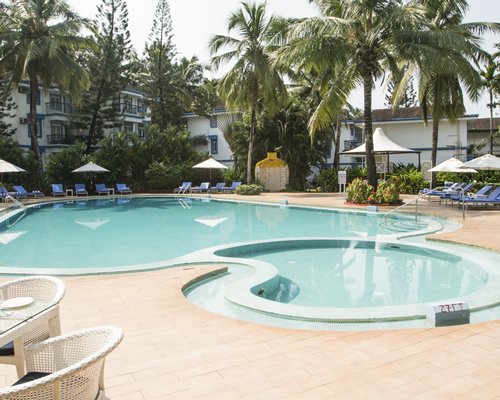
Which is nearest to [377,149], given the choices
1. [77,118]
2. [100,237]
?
[100,237]

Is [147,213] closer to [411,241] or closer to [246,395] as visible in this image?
[411,241]

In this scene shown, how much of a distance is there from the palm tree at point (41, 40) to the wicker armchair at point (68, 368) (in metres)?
23.6

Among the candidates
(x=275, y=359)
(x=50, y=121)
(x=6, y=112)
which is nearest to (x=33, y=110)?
(x=6, y=112)

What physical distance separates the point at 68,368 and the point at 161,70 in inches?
1342

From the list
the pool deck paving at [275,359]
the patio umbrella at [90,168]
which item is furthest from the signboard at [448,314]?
the patio umbrella at [90,168]

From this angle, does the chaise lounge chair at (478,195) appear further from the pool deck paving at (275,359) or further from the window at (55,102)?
the window at (55,102)

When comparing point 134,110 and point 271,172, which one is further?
point 134,110

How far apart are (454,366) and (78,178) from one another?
26.7m

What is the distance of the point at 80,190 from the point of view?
25188 mm

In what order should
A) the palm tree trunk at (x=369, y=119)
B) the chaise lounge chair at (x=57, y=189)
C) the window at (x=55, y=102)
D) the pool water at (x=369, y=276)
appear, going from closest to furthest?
the pool water at (x=369, y=276) → the palm tree trunk at (x=369, y=119) → the chaise lounge chair at (x=57, y=189) → the window at (x=55, y=102)

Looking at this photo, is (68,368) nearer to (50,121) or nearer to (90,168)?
(90,168)

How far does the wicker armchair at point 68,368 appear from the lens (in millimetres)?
1962

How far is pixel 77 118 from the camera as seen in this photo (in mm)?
33312

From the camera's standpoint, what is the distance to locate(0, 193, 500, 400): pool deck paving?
3221 mm
